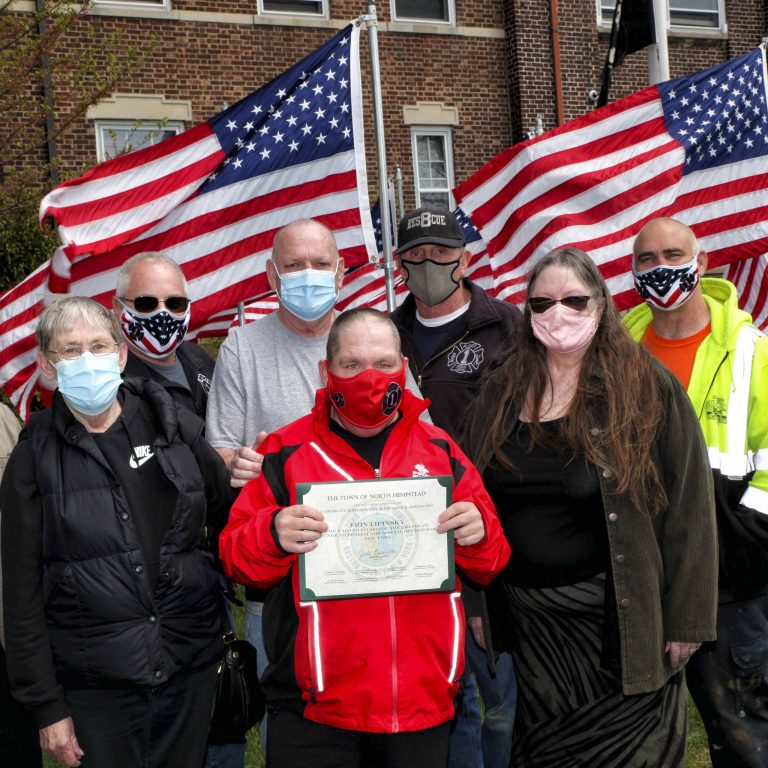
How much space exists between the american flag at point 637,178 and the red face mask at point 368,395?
4.10 metres

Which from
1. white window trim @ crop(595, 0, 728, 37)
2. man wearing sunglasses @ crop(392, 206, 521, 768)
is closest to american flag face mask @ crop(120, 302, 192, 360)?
man wearing sunglasses @ crop(392, 206, 521, 768)

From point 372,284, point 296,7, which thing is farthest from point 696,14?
point 372,284

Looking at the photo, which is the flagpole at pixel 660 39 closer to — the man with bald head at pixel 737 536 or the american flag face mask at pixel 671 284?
the american flag face mask at pixel 671 284

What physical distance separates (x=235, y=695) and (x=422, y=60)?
15736mm

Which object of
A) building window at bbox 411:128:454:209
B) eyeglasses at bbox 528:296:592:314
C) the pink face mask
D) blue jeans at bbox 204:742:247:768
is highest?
building window at bbox 411:128:454:209

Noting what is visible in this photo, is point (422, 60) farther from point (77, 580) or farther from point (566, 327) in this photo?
point (77, 580)

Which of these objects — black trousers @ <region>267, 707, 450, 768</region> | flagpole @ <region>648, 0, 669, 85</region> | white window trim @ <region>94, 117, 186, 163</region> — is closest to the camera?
black trousers @ <region>267, 707, 450, 768</region>

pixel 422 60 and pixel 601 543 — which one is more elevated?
pixel 422 60

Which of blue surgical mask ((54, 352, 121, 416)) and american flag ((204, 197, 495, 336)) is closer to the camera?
blue surgical mask ((54, 352, 121, 416))

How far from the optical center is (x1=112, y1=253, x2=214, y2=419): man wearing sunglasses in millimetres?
4574

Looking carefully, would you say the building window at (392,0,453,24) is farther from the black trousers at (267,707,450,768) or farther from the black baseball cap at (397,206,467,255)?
the black trousers at (267,707,450,768)

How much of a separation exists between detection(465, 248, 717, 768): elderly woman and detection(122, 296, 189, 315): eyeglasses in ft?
5.59

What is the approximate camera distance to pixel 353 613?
3133 mm

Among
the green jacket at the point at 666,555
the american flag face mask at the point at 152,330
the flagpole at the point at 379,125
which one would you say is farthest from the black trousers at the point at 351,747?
the flagpole at the point at 379,125
